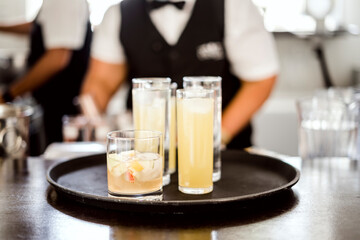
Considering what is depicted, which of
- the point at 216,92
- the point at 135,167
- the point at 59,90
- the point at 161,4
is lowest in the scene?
the point at 59,90

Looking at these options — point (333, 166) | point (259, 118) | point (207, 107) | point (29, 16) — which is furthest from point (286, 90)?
point (207, 107)

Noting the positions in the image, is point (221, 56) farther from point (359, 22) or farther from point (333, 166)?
point (359, 22)

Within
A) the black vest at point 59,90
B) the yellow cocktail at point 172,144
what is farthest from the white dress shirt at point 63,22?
the yellow cocktail at point 172,144

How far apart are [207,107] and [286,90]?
10.8ft

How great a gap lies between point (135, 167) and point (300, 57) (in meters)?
3.45

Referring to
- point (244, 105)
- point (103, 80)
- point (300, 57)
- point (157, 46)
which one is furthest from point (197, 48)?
point (300, 57)

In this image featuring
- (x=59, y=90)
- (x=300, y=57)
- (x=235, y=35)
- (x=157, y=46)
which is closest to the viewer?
(x=235, y=35)

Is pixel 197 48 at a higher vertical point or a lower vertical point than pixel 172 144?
higher

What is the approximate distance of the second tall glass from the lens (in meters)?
1.30

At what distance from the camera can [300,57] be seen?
4.35 meters

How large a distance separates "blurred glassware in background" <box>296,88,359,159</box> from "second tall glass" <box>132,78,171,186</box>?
68 centimetres

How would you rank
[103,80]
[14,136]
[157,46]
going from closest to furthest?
[14,136] → [157,46] → [103,80]

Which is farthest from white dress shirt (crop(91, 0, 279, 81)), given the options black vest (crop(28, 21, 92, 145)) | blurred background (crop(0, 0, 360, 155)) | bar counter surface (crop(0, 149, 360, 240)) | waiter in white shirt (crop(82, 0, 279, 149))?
blurred background (crop(0, 0, 360, 155))

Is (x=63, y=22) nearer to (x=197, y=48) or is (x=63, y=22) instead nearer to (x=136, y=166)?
(x=197, y=48)
